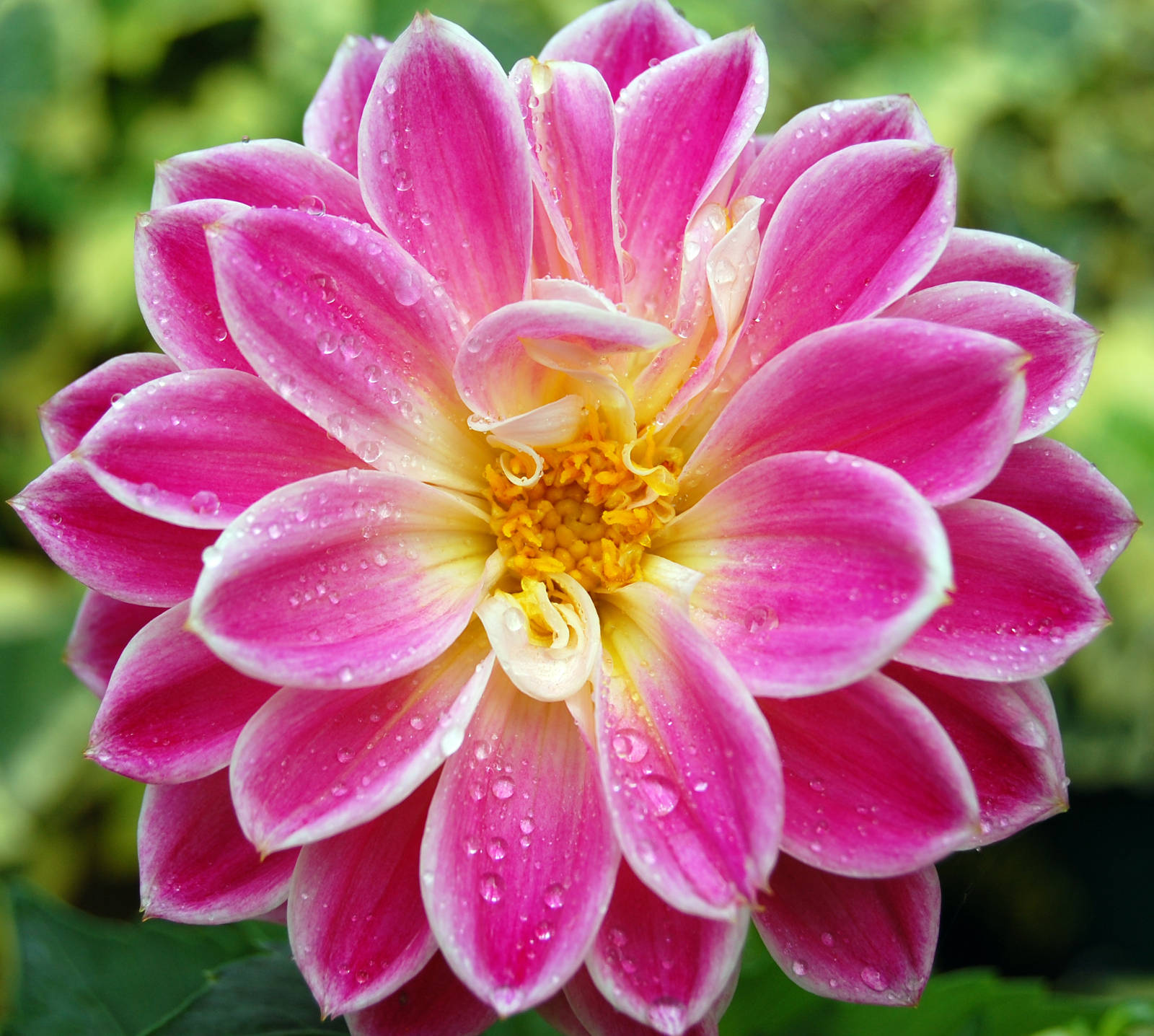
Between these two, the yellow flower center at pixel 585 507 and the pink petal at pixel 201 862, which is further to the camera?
the yellow flower center at pixel 585 507

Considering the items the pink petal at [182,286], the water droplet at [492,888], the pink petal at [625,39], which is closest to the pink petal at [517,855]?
the water droplet at [492,888]

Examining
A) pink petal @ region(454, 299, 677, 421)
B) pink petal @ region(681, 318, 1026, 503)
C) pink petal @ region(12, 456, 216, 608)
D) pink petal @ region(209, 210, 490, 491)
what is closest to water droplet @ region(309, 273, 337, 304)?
pink petal @ region(209, 210, 490, 491)

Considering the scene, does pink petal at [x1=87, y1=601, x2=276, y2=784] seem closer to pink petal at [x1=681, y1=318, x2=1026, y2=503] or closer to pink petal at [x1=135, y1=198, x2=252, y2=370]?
pink petal at [x1=135, y1=198, x2=252, y2=370]

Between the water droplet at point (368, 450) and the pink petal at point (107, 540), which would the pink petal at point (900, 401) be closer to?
the water droplet at point (368, 450)

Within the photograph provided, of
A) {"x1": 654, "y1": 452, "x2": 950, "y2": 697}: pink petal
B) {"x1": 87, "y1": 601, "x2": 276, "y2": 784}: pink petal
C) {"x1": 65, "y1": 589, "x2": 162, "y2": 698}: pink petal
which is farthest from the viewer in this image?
{"x1": 65, "y1": 589, "x2": 162, "y2": 698}: pink petal

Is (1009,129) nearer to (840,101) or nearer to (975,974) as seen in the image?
(840,101)

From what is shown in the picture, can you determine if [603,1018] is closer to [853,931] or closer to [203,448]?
[853,931]

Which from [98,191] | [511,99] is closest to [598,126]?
[511,99]
